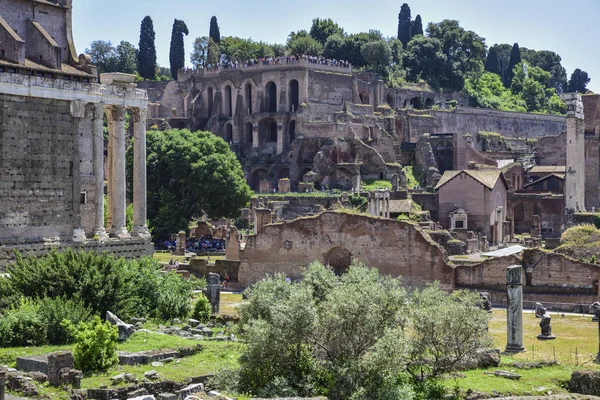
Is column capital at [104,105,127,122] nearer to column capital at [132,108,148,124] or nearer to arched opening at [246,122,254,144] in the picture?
column capital at [132,108,148,124]

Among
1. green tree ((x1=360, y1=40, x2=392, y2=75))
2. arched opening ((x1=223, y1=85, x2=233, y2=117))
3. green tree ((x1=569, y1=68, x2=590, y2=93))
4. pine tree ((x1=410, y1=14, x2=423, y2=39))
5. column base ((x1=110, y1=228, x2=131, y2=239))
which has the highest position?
pine tree ((x1=410, y1=14, x2=423, y2=39))

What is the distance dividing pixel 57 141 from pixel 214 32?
75.8 meters

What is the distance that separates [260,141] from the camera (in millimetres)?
89938

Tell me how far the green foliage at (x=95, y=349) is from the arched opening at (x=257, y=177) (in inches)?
2430

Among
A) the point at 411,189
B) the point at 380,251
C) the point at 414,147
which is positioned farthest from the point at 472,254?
the point at 414,147

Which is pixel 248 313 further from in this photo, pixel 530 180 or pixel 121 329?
pixel 530 180

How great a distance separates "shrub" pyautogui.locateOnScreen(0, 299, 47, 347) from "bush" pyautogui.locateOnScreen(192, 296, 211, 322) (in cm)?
700

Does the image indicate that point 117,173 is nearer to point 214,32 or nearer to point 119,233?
point 119,233

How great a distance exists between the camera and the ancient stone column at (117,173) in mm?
40938

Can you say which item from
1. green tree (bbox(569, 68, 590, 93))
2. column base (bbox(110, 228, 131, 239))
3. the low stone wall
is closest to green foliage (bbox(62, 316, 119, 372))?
the low stone wall

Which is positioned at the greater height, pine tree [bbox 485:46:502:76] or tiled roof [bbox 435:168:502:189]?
pine tree [bbox 485:46:502:76]

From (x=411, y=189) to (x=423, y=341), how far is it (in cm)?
5724

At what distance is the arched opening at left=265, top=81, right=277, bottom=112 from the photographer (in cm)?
9169

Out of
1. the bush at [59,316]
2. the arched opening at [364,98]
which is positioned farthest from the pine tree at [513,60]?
the bush at [59,316]
